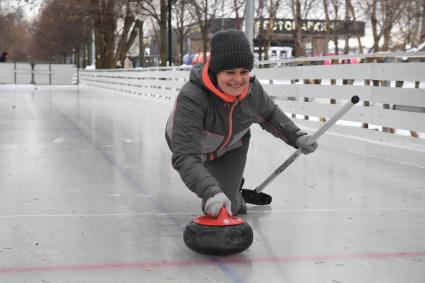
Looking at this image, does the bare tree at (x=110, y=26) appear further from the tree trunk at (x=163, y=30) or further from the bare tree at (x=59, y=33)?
the tree trunk at (x=163, y=30)

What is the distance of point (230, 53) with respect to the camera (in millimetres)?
4262

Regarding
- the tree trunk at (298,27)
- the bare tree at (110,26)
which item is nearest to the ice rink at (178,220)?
the tree trunk at (298,27)

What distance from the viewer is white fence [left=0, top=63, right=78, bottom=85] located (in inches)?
2018

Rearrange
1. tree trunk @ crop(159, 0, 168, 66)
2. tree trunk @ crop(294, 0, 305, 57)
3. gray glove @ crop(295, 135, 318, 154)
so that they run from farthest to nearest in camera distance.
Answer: tree trunk @ crop(159, 0, 168, 66) → tree trunk @ crop(294, 0, 305, 57) → gray glove @ crop(295, 135, 318, 154)

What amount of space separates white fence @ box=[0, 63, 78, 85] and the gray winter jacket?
4768 centimetres

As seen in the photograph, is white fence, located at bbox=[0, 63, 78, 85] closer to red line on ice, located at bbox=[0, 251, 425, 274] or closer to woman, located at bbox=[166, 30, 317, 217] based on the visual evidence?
woman, located at bbox=[166, 30, 317, 217]

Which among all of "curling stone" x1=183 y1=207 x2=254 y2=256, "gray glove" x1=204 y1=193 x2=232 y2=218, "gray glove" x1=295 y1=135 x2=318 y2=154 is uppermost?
"gray glove" x1=295 y1=135 x2=318 y2=154

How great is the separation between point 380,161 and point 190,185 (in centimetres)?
489

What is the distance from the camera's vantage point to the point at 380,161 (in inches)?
335

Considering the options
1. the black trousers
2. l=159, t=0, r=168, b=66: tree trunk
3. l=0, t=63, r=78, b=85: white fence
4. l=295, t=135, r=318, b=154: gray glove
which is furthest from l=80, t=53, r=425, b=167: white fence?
l=0, t=63, r=78, b=85: white fence

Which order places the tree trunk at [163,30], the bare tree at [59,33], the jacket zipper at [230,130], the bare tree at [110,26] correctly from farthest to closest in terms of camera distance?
the bare tree at [59,33], the bare tree at [110,26], the tree trunk at [163,30], the jacket zipper at [230,130]

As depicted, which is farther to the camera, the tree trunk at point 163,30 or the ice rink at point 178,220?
the tree trunk at point 163,30

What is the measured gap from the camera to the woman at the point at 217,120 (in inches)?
160

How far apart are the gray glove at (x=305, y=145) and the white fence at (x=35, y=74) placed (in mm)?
47565
